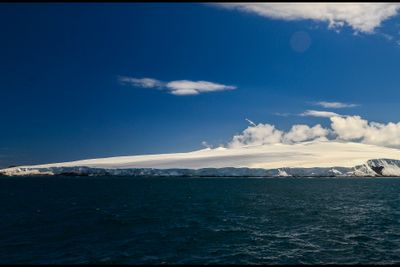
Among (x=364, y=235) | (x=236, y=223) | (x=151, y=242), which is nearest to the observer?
(x=151, y=242)

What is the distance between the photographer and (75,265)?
38.3 meters

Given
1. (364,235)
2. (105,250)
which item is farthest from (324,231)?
(105,250)

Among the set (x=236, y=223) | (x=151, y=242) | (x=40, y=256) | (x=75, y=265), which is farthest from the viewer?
(x=236, y=223)

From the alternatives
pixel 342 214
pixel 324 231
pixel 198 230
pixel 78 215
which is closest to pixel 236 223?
pixel 198 230

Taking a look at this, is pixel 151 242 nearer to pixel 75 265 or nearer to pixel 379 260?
pixel 75 265

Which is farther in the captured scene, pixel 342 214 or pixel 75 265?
pixel 342 214

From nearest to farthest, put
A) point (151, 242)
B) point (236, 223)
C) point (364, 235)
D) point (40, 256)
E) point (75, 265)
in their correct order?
point (75, 265)
point (40, 256)
point (151, 242)
point (364, 235)
point (236, 223)

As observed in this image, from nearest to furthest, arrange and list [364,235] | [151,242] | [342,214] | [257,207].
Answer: [151,242] → [364,235] → [342,214] → [257,207]

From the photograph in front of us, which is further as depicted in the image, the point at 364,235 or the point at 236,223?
the point at 236,223

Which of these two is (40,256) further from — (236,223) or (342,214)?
(342,214)

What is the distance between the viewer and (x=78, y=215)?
74.2 m

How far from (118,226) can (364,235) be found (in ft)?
112

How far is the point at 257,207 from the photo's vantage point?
283ft

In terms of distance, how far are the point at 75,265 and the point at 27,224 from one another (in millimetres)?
30103
